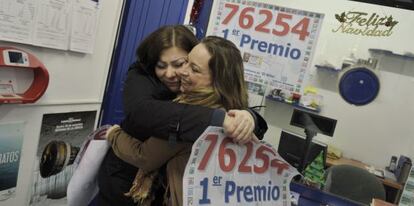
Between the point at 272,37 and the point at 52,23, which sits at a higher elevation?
the point at 272,37

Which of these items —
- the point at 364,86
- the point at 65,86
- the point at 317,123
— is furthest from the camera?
the point at 364,86

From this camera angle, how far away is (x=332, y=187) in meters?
2.19

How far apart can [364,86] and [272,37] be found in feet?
9.92

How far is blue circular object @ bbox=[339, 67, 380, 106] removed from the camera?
4297 mm

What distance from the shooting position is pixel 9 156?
5.52ft

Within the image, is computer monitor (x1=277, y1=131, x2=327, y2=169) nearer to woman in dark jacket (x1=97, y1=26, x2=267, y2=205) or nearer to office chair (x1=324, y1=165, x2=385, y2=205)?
office chair (x1=324, y1=165, x2=385, y2=205)

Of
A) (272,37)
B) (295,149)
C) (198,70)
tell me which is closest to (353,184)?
(295,149)

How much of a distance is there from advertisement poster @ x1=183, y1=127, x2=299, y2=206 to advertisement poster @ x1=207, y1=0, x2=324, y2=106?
2.80 feet

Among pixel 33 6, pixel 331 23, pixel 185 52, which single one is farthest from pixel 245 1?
pixel 331 23

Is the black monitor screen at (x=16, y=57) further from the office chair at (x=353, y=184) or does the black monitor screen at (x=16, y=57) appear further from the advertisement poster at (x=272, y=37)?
the office chair at (x=353, y=184)

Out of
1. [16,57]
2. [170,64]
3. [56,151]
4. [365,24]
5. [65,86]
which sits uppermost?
[365,24]

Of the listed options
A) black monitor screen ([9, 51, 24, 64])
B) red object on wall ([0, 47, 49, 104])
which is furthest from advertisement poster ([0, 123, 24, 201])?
black monitor screen ([9, 51, 24, 64])

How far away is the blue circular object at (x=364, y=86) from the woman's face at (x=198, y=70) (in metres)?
3.68

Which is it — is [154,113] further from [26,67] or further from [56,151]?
[56,151]
